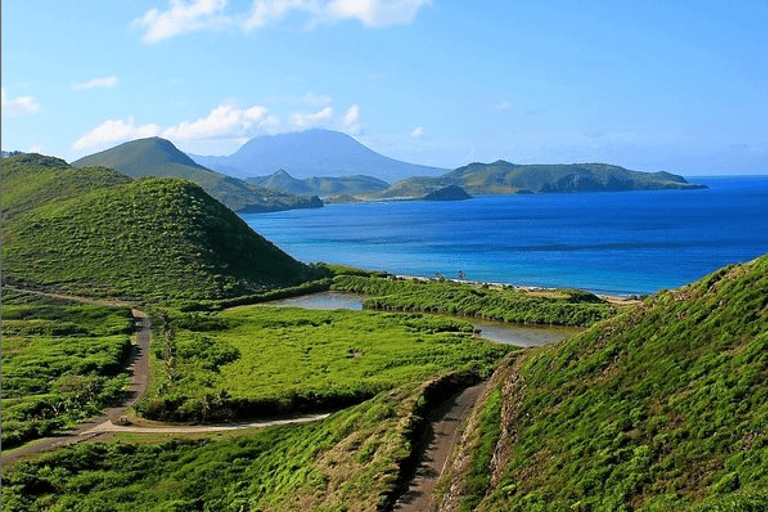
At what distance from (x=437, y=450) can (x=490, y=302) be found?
49.5 meters

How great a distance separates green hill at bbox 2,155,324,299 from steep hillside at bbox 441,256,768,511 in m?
64.1

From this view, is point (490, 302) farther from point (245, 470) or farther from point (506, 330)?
point (245, 470)

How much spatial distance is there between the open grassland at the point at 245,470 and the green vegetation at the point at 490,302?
3768cm

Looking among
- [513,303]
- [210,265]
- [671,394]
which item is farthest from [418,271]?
[671,394]

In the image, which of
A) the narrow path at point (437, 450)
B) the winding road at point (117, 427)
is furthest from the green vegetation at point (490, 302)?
the narrow path at point (437, 450)

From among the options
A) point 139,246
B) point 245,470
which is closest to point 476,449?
point 245,470

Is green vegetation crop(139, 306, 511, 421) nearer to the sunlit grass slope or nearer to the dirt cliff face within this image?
the sunlit grass slope

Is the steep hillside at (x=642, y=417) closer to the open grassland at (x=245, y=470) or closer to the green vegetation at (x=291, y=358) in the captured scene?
the open grassland at (x=245, y=470)

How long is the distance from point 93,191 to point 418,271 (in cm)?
5735

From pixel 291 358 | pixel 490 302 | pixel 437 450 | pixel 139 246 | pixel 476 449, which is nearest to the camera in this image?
pixel 476 449

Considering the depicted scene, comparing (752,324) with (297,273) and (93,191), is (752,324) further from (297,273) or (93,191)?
(93,191)

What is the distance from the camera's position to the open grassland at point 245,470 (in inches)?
924

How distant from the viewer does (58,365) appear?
4881 centimetres

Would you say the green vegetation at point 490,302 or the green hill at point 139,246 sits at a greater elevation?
the green hill at point 139,246
